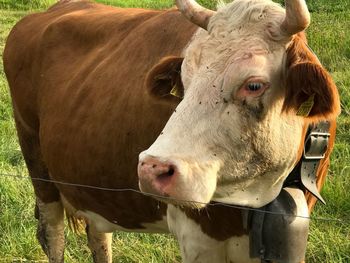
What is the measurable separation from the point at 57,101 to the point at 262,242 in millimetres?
1591

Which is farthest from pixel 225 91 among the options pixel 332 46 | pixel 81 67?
pixel 332 46

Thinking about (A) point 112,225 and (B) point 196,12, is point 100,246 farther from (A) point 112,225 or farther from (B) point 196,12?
(B) point 196,12

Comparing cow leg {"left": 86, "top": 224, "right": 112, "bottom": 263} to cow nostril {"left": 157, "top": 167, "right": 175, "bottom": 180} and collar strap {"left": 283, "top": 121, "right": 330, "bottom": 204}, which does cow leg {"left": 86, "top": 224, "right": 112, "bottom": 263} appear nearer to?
collar strap {"left": 283, "top": 121, "right": 330, "bottom": 204}

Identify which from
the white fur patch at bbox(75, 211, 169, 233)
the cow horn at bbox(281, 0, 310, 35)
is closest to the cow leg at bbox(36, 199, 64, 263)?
the white fur patch at bbox(75, 211, 169, 233)

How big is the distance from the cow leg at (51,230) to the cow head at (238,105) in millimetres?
2070

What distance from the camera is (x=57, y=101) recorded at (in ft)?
12.4

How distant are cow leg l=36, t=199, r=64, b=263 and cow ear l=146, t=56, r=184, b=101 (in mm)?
1848

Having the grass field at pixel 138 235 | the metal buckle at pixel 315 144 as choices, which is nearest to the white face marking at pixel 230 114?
the metal buckle at pixel 315 144

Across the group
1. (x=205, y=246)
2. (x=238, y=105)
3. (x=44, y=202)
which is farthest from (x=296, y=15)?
(x=44, y=202)

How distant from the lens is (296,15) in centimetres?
223

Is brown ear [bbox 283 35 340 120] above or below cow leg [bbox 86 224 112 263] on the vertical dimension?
above

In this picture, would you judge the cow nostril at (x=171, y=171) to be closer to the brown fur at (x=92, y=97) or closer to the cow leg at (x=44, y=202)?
the brown fur at (x=92, y=97)

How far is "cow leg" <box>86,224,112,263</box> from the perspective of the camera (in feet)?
13.8

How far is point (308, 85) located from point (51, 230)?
2497 millimetres
